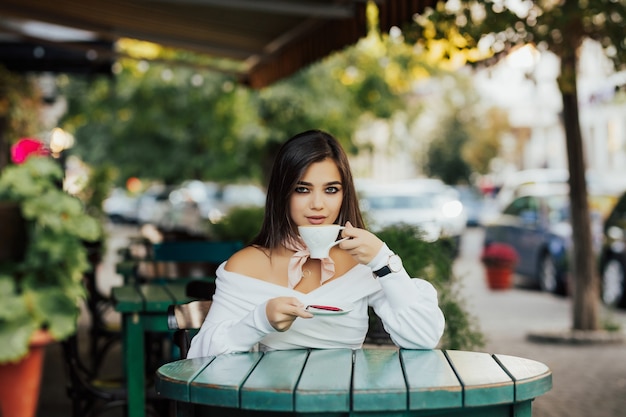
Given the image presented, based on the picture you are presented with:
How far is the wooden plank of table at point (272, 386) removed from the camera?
2826 mm

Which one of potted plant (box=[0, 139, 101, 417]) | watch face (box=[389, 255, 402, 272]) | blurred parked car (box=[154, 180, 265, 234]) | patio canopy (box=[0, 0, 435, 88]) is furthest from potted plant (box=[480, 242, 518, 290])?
potted plant (box=[0, 139, 101, 417])

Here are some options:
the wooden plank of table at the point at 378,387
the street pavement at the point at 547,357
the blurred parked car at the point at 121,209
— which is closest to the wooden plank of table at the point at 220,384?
the wooden plank of table at the point at 378,387

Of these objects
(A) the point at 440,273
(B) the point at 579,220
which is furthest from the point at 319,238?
(B) the point at 579,220

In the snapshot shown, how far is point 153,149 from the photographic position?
30953 millimetres

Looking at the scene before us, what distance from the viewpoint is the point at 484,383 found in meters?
2.94

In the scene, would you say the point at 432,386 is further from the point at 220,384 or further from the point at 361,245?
the point at 361,245

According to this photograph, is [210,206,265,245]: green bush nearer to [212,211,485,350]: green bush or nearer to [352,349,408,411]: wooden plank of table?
[212,211,485,350]: green bush

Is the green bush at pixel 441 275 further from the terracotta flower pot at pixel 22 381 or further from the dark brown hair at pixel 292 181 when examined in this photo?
the terracotta flower pot at pixel 22 381

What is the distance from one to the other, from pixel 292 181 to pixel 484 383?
1139 mm

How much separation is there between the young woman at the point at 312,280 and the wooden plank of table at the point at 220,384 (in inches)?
8.6

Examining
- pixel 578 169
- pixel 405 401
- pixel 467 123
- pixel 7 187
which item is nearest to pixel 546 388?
pixel 405 401

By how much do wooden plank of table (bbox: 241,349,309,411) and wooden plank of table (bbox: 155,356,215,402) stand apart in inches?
6.6

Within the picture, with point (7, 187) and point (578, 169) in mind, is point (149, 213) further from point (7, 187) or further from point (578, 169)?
point (7, 187)

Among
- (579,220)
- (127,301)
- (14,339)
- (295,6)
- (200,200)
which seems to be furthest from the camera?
(200,200)
